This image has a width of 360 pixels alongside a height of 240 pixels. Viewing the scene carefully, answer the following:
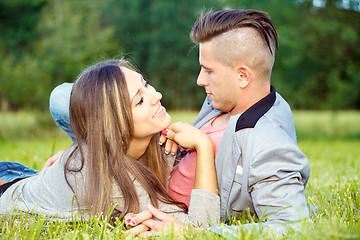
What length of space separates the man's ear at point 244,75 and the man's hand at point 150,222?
1.12 metres

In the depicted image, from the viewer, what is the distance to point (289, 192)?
228 centimetres

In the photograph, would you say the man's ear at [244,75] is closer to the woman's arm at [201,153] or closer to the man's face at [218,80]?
the man's face at [218,80]

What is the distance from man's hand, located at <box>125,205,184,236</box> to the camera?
2424 millimetres

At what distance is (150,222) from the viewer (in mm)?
2461

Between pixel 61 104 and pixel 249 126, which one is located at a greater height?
pixel 61 104

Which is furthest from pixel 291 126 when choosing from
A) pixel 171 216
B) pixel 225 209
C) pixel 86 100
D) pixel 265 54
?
pixel 86 100

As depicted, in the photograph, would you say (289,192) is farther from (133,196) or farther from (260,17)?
(260,17)

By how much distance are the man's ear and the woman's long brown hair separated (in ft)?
2.82

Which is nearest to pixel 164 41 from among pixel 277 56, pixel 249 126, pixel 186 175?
pixel 277 56

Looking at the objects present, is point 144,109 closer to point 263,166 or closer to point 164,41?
point 263,166

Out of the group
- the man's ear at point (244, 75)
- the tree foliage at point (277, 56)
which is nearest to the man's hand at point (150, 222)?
the man's ear at point (244, 75)

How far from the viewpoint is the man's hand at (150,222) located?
2.42 m

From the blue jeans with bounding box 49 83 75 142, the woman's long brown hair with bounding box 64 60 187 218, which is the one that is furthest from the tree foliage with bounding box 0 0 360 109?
the woman's long brown hair with bounding box 64 60 187 218

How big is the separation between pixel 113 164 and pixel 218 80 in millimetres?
1014
